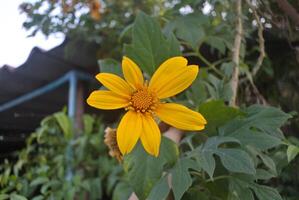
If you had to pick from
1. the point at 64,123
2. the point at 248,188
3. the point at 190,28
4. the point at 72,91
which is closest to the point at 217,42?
the point at 190,28

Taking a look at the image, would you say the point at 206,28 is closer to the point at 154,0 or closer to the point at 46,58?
the point at 154,0

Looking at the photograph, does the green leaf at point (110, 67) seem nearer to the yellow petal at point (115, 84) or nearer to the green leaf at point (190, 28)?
the yellow petal at point (115, 84)

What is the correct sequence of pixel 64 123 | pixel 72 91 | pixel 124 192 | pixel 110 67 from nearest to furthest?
pixel 110 67
pixel 124 192
pixel 64 123
pixel 72 91

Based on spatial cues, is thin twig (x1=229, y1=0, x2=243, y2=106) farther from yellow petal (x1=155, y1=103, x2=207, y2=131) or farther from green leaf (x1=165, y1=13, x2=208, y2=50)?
yellow petal (x1=155, y1=103, x2=207, y2=131)

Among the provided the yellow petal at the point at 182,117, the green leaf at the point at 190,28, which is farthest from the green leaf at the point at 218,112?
the green leaf at the point at 190,28

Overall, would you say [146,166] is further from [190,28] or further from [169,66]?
[190,28]

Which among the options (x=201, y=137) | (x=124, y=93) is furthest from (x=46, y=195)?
(x=124, y=93)


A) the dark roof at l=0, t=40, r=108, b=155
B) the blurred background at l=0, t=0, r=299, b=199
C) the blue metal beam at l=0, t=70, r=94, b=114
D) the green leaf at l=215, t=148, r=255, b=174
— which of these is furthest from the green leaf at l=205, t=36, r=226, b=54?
the blue metal beam at l=0, t=70, r=94, b=114
